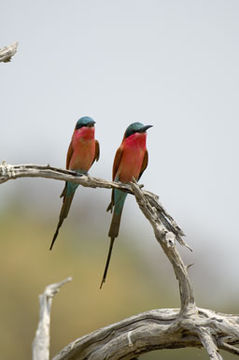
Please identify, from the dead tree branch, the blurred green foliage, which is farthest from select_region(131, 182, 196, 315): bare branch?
the blurred green foliage

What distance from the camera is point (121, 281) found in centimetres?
1311

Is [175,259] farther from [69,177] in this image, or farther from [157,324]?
[69,177]

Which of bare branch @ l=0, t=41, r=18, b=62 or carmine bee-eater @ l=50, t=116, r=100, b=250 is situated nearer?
bare branch @ l=0, t=41, r=18, b=62

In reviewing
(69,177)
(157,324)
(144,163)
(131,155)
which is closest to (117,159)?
(131,155)

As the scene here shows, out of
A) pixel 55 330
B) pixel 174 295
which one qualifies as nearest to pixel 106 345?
pixel 55 330

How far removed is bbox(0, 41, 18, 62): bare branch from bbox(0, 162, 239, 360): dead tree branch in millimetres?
626

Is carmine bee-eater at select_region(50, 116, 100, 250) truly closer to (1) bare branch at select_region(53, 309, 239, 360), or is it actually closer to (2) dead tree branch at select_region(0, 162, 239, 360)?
(2) dead tree branch at select_region(0, 162, 239, 360)

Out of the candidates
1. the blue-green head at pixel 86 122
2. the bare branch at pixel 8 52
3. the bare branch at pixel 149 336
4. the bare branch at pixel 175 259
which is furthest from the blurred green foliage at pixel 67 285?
the bare branch at pixel 8 52

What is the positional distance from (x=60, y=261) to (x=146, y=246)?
2006 mm

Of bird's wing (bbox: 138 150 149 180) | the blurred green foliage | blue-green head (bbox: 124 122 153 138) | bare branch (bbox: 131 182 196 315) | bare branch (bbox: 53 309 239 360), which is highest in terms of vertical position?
blue-green head (bbox: 124 122 153 138)

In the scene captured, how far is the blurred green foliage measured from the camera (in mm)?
11438

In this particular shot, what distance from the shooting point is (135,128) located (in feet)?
15.2

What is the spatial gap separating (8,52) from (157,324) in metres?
1.68

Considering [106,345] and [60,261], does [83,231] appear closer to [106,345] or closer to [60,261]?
[60,261]
